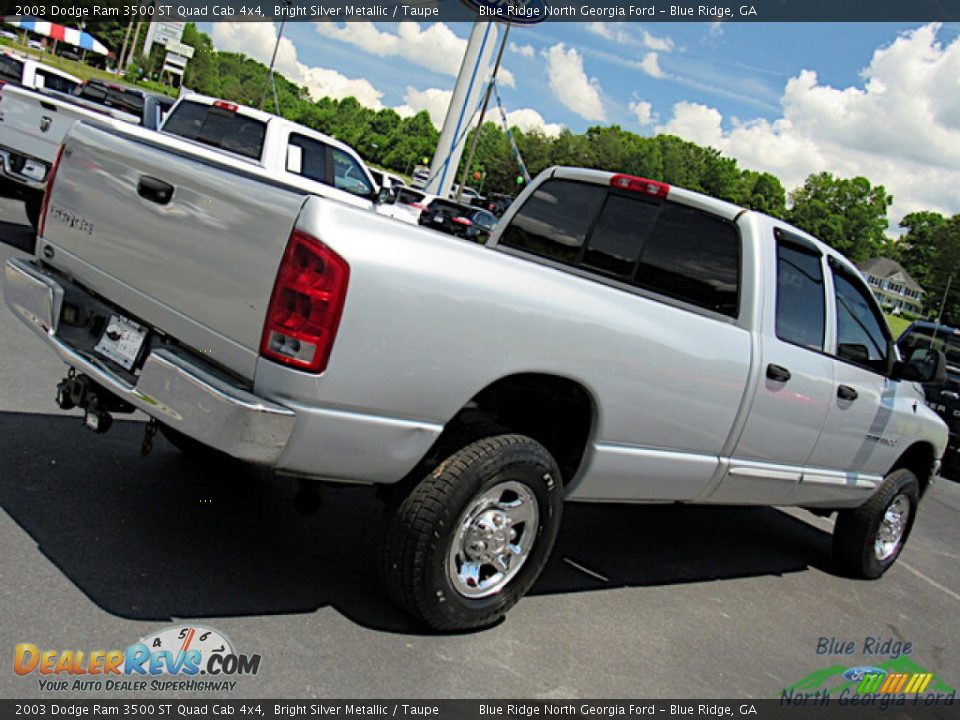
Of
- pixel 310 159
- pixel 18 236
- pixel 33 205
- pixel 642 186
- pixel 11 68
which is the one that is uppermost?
pixel 642 186

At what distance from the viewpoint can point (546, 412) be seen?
4090 mm

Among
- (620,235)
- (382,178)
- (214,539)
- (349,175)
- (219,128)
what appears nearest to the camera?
(214,539)

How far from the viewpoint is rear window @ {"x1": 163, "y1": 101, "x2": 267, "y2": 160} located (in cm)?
1045

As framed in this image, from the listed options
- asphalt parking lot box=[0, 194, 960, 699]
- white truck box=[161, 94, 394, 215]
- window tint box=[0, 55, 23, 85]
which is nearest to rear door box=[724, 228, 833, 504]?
asphalt parking lot box=[0, 194, 960, 699]

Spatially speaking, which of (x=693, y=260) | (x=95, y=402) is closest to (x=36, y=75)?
(x=95, y=402)

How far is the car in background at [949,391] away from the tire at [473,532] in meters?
9.60

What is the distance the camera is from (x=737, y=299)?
14.8 feet

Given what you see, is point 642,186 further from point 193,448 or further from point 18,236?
point 18,236

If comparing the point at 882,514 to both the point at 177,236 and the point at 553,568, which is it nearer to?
the point at 553,568

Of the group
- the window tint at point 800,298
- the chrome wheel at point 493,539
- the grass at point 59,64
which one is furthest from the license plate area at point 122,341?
the grass at point 59,64

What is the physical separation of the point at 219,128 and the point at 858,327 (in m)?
8.04

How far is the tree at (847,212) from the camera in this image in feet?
418

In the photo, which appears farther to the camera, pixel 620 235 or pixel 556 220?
pixel 556 220

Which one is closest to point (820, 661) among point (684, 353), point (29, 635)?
point (684, 353)
